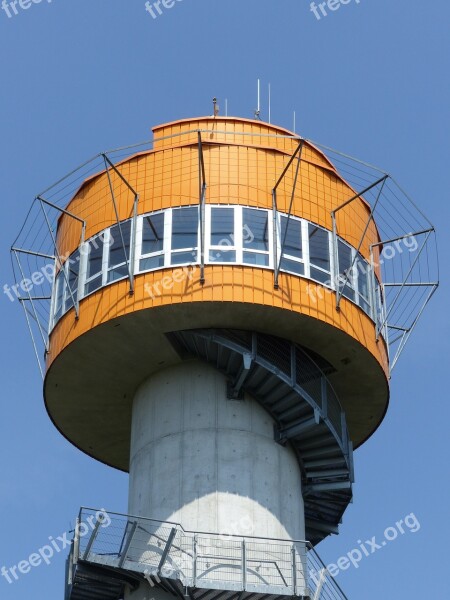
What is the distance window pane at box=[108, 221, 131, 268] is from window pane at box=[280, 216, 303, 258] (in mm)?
4156

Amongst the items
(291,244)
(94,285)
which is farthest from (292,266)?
(94,285)

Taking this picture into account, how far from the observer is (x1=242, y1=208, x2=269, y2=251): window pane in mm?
35031

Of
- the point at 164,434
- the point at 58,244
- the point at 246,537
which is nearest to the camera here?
the point at 246,537

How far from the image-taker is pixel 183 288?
33.9 metres

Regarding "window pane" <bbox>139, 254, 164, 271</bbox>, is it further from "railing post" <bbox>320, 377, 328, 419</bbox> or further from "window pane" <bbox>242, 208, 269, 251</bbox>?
"railing post" <bbox>320, 377, 328, 419</bbox>

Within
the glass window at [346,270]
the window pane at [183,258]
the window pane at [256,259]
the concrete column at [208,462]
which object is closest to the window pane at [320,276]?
the glass window at [346,270]

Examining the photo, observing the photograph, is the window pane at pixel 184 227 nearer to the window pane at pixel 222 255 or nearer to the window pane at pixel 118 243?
the window pane at pixel 222 255

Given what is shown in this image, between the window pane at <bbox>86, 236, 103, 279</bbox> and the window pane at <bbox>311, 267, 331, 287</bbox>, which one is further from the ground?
the window pane at <bbox>86, 236, 103, 279</bbox>

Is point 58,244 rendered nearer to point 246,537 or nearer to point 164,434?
point 164,434

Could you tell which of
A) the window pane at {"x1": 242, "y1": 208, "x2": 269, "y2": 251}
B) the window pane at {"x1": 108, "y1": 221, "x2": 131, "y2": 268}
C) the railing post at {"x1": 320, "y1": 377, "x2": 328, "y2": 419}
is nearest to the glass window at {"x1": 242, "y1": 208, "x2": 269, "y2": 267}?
the window pane at {"x1": 242, "y1": 208, "x2": 269, "y2": 251}

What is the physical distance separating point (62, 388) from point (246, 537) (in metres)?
7.17

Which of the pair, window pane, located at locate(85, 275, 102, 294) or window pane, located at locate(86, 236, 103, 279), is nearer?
window pane, located at locate(85, 275, 102, 294)

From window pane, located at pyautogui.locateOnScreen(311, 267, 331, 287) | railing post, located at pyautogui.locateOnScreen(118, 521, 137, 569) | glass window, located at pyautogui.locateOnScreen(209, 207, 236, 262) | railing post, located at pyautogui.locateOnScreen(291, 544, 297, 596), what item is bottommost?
railing post, located at pyautogui.locateOnScreen(291, 544, 297, 596)

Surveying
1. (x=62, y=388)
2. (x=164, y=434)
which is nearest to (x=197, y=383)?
(x=164, y=434)
